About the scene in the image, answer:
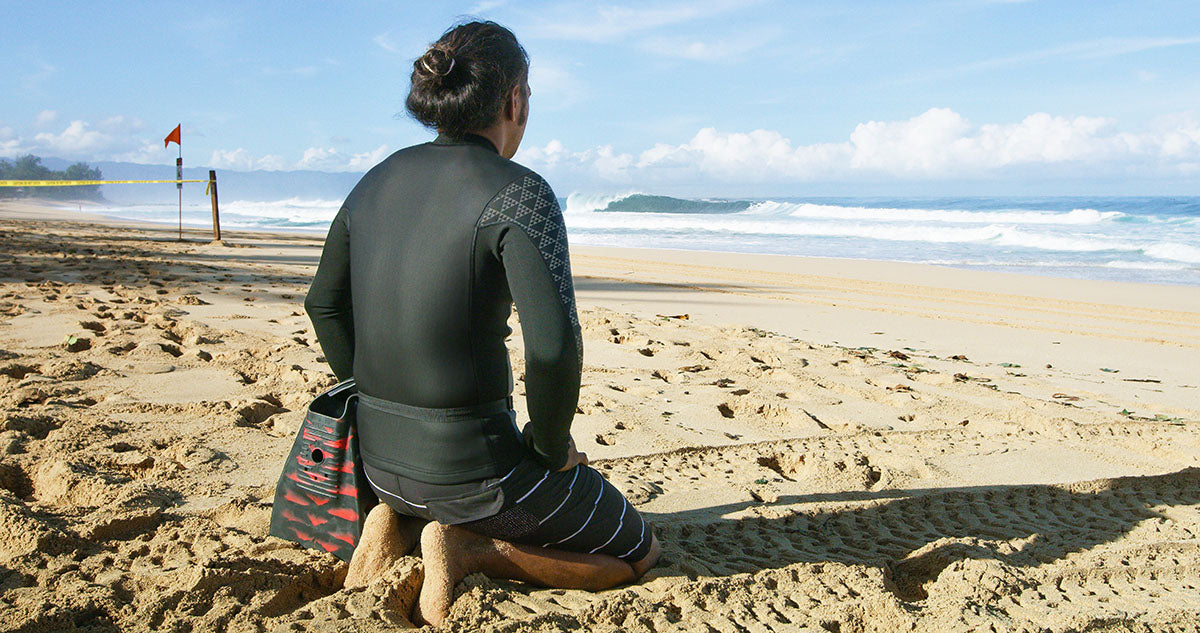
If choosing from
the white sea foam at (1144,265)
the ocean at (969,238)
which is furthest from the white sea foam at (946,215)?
the white sea foam at (1144,265)

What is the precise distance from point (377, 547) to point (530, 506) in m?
0.45

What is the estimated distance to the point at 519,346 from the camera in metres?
5.62

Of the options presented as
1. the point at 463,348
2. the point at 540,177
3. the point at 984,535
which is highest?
the point at 540,177

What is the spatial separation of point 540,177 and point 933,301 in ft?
29.3

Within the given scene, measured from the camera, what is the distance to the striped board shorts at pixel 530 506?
1.91 meters

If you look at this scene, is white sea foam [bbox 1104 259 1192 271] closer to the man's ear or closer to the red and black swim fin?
the man's ear

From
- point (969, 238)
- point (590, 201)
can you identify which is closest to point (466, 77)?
point (969, 238)

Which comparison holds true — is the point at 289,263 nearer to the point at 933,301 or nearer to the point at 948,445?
the point at 933,301

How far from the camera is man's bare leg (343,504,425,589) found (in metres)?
2.07

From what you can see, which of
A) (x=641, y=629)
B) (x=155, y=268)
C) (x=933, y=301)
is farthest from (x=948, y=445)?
(x=155, y=268)

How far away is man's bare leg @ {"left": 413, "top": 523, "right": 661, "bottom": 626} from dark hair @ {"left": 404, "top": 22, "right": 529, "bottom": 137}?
977mm

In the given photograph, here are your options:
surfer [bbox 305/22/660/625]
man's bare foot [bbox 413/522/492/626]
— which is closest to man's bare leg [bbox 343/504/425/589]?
surfer [bbox 305/22/660/625]

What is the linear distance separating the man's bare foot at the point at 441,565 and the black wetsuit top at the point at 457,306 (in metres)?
0.16

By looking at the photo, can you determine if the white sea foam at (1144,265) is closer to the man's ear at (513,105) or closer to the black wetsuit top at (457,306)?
the man's ear at (513,105)
